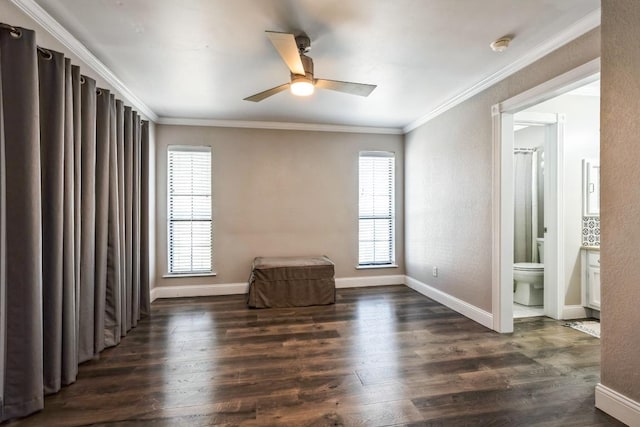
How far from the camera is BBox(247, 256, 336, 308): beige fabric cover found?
406 cm

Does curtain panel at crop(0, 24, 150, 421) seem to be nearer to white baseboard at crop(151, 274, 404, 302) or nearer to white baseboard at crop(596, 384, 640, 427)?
white baseboard at crop(151, 274, 404, 302)

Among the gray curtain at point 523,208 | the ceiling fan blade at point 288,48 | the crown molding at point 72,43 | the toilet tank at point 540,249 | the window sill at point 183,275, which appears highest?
the crown molding at point 72,43

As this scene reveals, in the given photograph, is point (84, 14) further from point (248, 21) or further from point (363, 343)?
point (363, 343)

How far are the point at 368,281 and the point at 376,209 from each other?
3.85ft

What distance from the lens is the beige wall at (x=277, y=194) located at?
4.63 metres

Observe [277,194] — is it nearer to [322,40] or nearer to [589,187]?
[322,40]

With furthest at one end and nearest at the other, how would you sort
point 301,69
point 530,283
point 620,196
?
point 530,283, point 301,69, point 620,196

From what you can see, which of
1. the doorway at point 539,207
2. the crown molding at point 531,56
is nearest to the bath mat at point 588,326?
the doorway at point 539,207

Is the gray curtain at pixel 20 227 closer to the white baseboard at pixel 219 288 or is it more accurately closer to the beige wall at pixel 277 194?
the white baseboard at pixel 219 288

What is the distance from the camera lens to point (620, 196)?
183cm

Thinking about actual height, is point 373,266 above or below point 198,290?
above

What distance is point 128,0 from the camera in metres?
1.98

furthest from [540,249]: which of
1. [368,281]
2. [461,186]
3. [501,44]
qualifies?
[501,44]

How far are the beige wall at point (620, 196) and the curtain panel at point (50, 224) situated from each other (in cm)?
342
